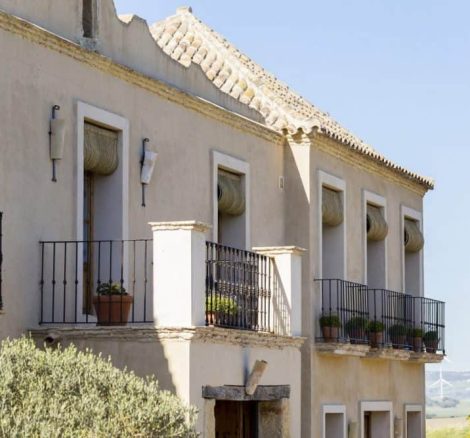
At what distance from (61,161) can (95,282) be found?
5.52 feet

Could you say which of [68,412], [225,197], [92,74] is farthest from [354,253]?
[68,412]

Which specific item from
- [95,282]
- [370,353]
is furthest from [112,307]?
[370,353]

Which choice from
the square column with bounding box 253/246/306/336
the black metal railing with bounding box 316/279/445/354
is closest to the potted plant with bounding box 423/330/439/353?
the black metal railing with bounding box 316/279/445/354

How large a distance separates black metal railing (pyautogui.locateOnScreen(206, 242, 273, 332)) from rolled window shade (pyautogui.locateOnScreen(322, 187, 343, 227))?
16.2 ft

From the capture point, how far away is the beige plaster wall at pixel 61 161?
16.8 m

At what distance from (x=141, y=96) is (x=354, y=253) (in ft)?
23.7

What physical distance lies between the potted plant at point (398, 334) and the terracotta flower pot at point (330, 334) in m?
2.89

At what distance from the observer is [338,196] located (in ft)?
82.4

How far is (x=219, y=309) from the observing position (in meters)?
17.9

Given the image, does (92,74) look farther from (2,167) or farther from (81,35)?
(2,167)

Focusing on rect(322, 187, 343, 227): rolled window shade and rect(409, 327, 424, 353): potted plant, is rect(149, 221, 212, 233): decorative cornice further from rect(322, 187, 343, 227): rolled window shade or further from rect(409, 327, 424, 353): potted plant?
rect(409, 327, 424, 353): potted plant

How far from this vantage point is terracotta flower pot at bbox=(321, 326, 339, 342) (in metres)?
23.4

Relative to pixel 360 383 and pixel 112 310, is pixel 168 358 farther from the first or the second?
pixel 360 383

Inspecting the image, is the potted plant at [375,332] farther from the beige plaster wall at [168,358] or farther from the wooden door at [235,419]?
the beige plaster wall at [168,358]
